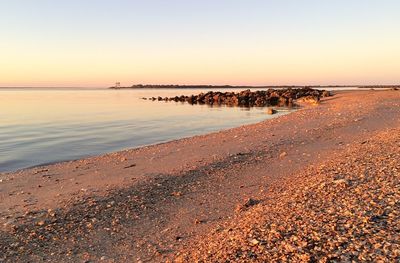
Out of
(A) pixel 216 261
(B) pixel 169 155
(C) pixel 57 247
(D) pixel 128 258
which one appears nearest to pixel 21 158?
(B) pixel 169 155

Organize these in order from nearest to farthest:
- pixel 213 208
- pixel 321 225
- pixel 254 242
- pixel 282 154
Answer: pixel 254 242, pixel 321 225, pixel 213 208, pixel 282 154

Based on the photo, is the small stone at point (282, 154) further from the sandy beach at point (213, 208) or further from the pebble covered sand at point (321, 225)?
the pebble covered sand at point (321, 225)

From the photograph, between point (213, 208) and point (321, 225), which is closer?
point (321, 225)

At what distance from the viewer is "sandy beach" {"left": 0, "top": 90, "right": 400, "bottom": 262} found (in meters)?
4.74

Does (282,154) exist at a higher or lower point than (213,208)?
higher

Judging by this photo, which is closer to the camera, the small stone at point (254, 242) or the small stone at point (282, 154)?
the small stone at point (254, 242)

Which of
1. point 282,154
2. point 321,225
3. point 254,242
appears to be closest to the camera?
point 254,242

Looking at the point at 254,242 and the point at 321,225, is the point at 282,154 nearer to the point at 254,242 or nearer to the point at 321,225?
the point at 321,225

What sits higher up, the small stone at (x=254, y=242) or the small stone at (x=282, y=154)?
the small stone at (x=254, y=242)

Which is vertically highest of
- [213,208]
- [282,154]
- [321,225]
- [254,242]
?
[321,225]

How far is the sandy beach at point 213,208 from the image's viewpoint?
4.74 metres

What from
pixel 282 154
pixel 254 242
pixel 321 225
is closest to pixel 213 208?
pixel 254 242

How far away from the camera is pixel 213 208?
7379mm

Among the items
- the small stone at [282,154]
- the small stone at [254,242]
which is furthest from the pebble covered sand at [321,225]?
the small stone at [282,154]
